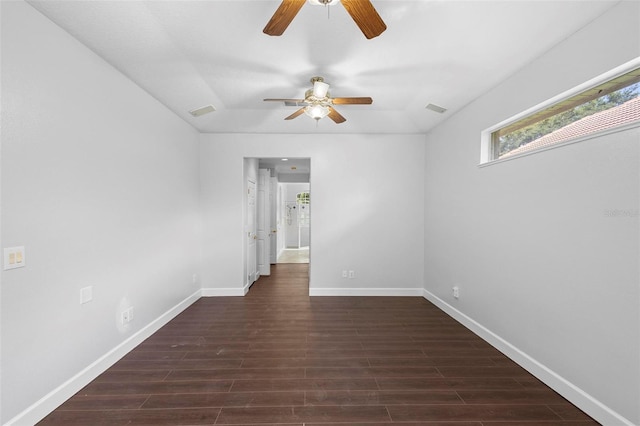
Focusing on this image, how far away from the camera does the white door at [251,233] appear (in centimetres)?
451

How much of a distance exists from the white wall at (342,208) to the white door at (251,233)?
1.23 ft

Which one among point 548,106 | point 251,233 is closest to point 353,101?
point 548,106

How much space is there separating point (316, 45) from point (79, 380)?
3271mm

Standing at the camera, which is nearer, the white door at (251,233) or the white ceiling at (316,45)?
the white ceiling at (316,45)

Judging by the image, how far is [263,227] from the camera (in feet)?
18.8

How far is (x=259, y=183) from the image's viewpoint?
5555 mm

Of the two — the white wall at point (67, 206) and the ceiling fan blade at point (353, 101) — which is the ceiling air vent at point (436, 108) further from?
the white wall at point (67, 206)

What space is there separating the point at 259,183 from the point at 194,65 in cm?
317

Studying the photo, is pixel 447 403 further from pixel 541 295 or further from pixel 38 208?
pixel 38 208

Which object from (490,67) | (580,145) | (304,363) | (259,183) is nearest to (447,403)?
(304,363)

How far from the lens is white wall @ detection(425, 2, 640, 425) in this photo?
1.55 m

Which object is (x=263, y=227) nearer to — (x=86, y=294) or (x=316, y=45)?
(x=86, y=294)

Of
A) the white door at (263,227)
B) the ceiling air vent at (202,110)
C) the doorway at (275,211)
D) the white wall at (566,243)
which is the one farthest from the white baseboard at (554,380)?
the ceiling air vent at (202,110)

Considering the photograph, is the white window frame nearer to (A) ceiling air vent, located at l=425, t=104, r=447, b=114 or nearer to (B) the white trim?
(A) ceiling air vent, located at l=425, t=104, r=447, b=114
